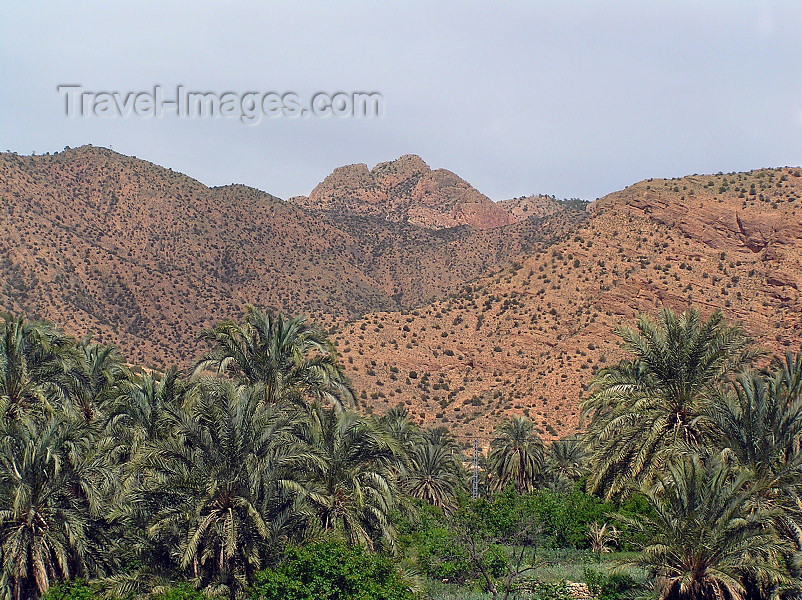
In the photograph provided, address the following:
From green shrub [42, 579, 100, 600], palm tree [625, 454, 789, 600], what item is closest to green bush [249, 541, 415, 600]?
green shrub [42, 579, 100, 600]

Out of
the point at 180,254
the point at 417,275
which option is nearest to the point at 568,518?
the point at 180,254

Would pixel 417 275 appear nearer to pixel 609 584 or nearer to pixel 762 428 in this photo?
pixel 609 584

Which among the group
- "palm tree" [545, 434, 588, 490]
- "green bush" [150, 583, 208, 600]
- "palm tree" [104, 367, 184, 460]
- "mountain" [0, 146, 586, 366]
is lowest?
"palm tree" [545, 434, 588, 490]

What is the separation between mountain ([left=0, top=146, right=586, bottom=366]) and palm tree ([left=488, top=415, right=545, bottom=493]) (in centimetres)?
4177

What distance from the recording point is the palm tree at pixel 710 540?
17.7 metres

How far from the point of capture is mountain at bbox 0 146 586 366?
7831 cm

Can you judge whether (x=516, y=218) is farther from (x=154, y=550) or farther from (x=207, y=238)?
(x=154, y=550)

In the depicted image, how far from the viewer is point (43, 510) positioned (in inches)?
779

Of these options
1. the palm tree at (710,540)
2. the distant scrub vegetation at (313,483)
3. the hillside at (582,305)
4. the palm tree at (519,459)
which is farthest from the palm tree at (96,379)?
the hillside at (582,305)

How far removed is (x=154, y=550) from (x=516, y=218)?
5133 inches

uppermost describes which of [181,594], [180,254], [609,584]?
[180,254]

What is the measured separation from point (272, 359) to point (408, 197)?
12964cm

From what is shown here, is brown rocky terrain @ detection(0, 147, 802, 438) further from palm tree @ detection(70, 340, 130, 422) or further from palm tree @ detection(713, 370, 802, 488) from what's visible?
palm tree @ detection(713, 370, 802, 488)

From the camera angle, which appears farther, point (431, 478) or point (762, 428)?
point (431, 478)
